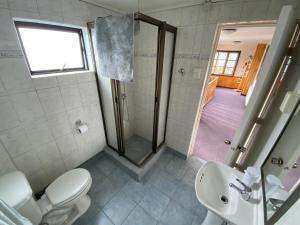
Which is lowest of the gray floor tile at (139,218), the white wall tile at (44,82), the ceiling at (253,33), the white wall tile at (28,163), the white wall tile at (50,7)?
the gray floor tile at (139,218)

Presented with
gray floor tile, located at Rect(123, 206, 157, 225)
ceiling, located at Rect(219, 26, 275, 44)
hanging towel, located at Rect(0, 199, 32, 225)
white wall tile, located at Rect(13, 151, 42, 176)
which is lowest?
gray floor tile, located at Rect(123, 206, 157, 225)

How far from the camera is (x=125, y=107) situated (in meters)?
2.46

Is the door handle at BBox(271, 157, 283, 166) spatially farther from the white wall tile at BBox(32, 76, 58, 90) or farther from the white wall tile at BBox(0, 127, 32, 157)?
the white wall tile at BBox(0, 127, 32, 157)

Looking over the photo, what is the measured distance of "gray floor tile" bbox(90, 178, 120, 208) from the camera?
5.43ft

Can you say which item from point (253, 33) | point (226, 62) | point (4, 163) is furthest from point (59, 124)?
point (226, 62)

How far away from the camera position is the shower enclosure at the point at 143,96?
1.65 meters

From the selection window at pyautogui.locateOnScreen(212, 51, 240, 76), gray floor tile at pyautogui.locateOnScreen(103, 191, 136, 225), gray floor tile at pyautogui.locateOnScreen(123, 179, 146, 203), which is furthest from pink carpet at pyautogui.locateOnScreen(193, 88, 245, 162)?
window at pyautogui.locateOnScreen(212, 51, 240, 76)

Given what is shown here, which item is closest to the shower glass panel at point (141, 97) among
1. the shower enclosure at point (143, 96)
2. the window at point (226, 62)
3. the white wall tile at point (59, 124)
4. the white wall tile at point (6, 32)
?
the shower enclosure at point (143, 96)

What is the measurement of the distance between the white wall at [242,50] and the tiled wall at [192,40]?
633 cm

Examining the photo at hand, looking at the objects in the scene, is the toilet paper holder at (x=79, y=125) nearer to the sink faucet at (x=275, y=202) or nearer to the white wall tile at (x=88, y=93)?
the white wall tile at (x=88, y=93)

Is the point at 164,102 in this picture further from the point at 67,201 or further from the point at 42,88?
the point at 67,201

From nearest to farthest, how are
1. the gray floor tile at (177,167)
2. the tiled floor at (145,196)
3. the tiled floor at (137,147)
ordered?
the tiled floor at (145,196)
the gray floor tile at (177,167)
the tiled floor at (137,147)

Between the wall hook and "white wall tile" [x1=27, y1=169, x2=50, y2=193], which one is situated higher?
the wall hook

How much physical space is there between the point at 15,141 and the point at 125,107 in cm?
150
